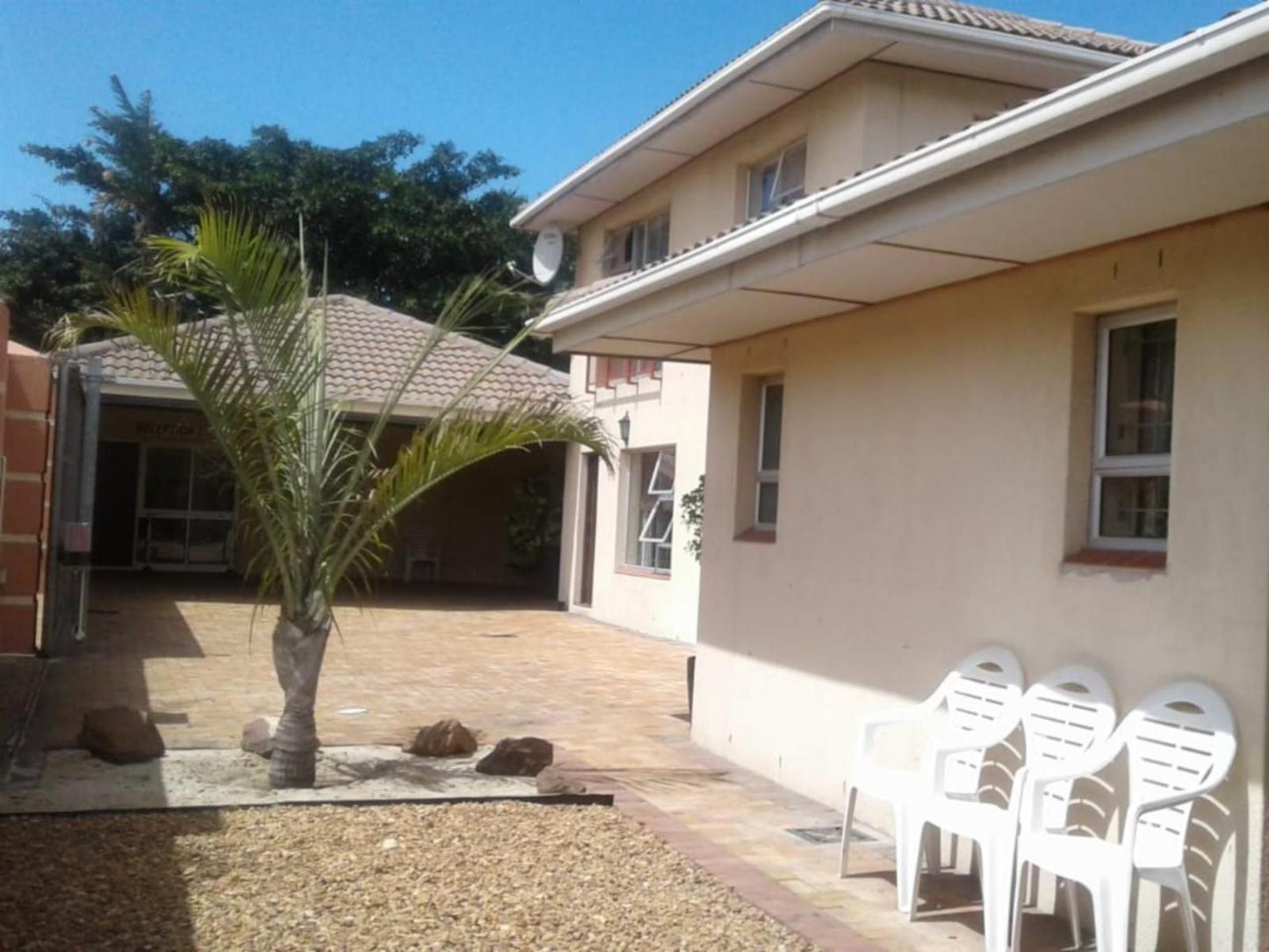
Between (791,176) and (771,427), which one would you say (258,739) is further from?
(791,176)

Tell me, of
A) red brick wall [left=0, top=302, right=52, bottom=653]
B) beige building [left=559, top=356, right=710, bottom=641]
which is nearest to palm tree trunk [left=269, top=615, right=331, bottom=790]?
red brick wall [left=0, top=302, right=52, bottom=653]

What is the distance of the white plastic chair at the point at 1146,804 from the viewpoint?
473 centimetres

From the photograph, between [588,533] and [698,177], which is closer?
[698,177]

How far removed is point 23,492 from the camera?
12.6 meters

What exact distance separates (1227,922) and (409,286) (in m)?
29.9

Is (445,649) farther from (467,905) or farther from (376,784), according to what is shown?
(467,905)

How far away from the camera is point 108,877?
577 cm

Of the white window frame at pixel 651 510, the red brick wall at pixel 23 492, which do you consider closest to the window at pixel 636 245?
the white window frame at pixel 651 510

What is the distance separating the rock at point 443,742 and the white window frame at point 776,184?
22.7ft

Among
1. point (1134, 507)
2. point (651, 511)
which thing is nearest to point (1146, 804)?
point (1134, 507)

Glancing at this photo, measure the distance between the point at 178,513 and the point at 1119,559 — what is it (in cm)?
2153

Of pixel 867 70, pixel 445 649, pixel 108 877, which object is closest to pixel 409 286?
pixel 445 649

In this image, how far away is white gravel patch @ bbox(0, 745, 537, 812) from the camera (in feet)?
23.3

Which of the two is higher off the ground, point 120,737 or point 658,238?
point 658,238
